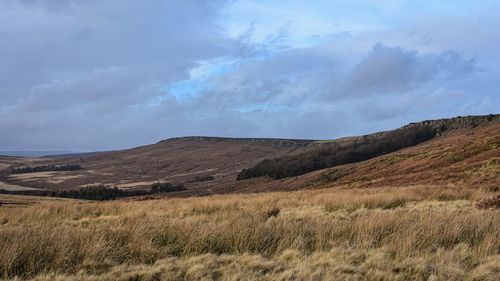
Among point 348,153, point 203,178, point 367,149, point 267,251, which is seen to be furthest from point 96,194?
point 267,251

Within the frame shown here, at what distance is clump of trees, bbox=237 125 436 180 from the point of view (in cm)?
6562

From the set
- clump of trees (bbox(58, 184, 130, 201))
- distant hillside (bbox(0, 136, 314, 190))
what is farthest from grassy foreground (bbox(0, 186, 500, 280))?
distant hillside (bbox(0, 136, 314, 190))

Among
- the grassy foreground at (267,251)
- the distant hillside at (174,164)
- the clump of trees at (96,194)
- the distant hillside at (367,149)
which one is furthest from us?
the distant hillside at (174,164)

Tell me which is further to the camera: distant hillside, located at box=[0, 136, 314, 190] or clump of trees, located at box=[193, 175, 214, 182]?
distant hillside, located at box=[0, 136, 314, 190]

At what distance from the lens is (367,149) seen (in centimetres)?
6750

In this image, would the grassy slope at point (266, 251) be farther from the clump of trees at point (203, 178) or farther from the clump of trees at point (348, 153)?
the clump of trees at point (203, 178)

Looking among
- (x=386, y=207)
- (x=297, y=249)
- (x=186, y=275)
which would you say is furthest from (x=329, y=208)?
(x=186, y=275)

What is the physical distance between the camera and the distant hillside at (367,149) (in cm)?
6494

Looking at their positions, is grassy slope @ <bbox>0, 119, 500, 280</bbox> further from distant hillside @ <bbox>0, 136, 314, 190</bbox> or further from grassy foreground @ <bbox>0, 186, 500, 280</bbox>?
distant hillside @ <bbox>0, 136, 314, 190</bbox>

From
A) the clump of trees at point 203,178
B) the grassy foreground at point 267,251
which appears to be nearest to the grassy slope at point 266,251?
the grassy foreground at point 267,251

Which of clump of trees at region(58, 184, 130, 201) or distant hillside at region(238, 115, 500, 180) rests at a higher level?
distant hillside at region(238, 115, 500, 180)

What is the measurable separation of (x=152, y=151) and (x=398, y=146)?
95272mm

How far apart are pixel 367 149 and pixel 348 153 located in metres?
3.00

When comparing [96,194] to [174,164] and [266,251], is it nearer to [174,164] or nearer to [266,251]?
[266,251]
